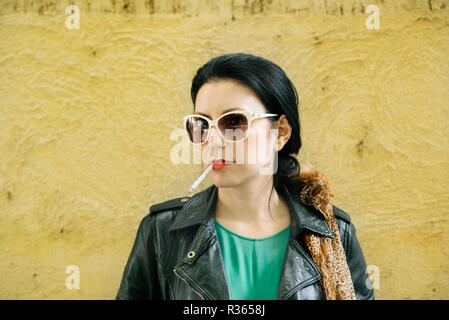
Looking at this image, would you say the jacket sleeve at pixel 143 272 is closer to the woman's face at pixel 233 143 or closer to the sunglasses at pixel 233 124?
the woman's face at pixel 233 143

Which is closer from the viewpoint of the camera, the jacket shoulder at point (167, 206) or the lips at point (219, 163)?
the lips at point (219, 163)

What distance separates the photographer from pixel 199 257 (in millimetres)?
1321

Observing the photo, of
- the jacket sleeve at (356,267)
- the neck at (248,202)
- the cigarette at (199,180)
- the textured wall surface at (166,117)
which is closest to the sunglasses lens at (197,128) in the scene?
the cigarette at (199,180)

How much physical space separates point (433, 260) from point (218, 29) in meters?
1.76

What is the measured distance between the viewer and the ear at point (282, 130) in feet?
4.53

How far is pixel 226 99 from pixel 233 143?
17cm

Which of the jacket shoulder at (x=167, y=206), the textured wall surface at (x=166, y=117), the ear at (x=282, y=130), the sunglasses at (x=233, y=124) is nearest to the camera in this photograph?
the sunglasses at (x=233, y=124)

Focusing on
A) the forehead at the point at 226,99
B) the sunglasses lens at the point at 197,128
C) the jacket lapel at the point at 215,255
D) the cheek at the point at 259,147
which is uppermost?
the forehead at the point at 226,99

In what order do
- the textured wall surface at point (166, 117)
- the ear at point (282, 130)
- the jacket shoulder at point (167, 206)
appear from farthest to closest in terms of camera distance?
the textured wall surface at point (166, 117)
the jacket shoulder at point (167, 206)
the ear at point (282, 130)

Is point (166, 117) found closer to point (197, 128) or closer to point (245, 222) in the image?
point (197, 128)

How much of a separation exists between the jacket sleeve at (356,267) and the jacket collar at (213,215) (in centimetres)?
18

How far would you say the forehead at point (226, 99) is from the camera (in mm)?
1265

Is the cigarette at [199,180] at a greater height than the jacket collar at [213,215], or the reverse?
the cigarette at [199,180]

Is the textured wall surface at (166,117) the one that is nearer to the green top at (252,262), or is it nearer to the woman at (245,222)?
the woman at (245,222)
